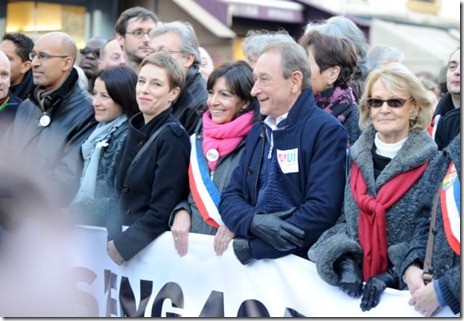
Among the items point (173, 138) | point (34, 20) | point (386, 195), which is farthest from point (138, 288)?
point (34, 20)

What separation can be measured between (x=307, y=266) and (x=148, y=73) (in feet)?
5.61

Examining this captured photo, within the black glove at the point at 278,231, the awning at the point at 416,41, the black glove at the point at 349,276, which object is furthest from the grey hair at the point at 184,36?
the awning at the point at 416,41

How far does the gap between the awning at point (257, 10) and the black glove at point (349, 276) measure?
12.0 meters

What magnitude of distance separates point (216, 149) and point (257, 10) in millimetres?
11843

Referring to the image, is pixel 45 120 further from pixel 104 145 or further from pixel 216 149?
pixel 216 149

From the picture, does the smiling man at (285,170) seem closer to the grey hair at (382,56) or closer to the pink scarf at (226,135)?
the pink scarf at (226,135)

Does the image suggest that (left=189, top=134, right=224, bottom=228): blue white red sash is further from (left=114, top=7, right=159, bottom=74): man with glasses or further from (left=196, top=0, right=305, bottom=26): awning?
(left=196, top=0, right=305, bottom=26): awning

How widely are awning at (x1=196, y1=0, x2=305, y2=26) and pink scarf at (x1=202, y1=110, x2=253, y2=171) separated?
1085 centimetres

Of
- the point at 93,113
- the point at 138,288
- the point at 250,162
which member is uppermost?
the point at 250,162

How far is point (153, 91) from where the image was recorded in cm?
555

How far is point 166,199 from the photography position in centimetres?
533

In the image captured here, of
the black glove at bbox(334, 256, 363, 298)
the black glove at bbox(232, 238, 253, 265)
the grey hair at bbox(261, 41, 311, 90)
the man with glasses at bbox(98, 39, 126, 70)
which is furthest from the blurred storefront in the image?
the black glove at bbox(334, 256, 363, 298)

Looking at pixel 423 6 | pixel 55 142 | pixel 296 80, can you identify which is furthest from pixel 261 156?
pixel 423 6

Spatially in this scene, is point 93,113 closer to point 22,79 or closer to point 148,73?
point 148,73
